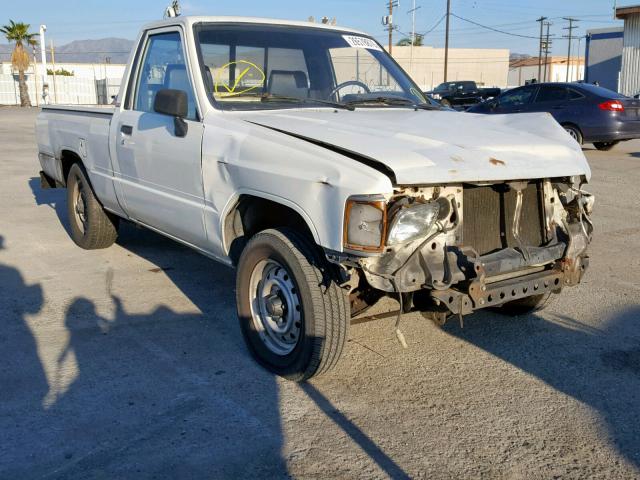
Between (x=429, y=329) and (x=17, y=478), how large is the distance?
111 inches

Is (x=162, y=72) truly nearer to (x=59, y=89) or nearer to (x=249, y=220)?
(x=249, y=220)

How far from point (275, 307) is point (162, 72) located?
2266 mm

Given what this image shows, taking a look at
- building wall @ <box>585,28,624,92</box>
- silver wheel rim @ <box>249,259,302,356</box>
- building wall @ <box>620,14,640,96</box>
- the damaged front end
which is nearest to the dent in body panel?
the damaged front end

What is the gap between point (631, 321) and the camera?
5098 mm

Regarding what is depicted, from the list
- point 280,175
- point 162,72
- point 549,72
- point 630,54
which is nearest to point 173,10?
point 162,72

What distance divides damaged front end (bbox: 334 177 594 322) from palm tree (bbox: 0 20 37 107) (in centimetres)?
4869

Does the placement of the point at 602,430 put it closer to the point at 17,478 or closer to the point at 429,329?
the point at 429,329

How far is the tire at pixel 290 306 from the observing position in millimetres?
3768

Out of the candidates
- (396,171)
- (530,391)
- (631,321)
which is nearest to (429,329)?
(530,391)

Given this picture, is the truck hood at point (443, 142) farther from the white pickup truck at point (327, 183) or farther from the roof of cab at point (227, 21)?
the roof of cab at point (227, 21)

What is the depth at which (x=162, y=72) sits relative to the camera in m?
5.36

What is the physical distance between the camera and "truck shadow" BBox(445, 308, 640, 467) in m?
3.71

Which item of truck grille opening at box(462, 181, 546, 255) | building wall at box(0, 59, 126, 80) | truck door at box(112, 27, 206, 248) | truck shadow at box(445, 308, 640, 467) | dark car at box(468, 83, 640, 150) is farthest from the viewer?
building wall at box(0, 59, 126, 80)

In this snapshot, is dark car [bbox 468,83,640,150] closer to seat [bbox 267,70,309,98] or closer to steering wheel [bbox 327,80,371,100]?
steering wheel [bbox 327,80,371,100]
